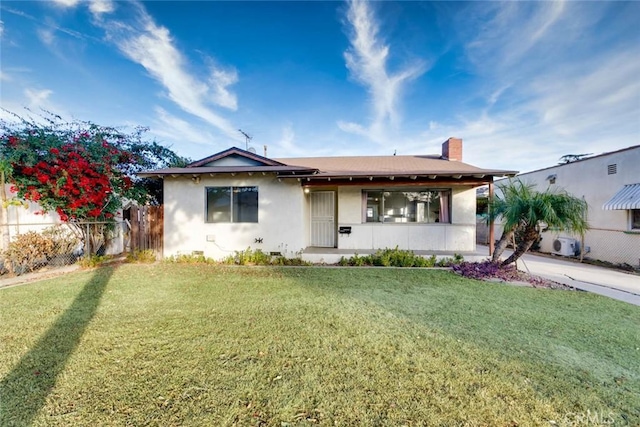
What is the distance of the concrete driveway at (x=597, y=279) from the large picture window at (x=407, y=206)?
129 inches

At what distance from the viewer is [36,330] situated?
3789 mm

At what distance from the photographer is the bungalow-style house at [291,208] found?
904 centimetres

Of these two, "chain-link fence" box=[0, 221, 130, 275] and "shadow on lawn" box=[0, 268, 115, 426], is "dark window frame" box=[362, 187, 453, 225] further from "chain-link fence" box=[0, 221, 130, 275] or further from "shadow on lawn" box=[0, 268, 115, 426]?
"chain-link fence" box=[0, 221, 130, 275]

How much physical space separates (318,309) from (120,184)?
383 inches

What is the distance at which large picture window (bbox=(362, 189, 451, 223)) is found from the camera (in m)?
9.57

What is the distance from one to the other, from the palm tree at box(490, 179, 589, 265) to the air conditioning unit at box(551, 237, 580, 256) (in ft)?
18.9

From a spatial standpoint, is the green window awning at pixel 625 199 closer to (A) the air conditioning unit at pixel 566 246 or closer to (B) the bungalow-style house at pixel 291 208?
(A) the air conditioning unit at pixel 566 246

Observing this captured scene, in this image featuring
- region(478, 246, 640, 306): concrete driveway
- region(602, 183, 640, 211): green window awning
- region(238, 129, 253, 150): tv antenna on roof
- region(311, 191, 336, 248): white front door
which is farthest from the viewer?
region(238, 129, 253, 150): tv antenna on roof

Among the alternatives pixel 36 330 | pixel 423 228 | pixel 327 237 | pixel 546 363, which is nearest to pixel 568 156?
pixel 423 228

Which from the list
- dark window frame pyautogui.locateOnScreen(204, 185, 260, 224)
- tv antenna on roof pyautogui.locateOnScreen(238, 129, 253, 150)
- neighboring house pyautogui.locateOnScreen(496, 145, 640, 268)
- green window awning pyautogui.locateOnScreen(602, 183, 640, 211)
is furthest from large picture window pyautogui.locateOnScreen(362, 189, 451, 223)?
tv antenna on roof pyautogui.locateOnScreen(238, 129, 253, 150)

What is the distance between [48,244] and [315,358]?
31.2 feet

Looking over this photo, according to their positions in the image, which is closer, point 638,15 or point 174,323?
point 174,323

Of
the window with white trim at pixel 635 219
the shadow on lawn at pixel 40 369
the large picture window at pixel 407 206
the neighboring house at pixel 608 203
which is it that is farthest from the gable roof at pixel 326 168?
the window with white trim at pixel 635 219

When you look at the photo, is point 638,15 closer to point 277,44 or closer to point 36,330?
point 277,44
